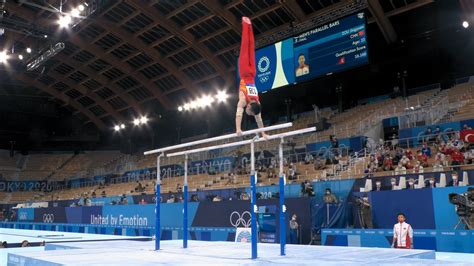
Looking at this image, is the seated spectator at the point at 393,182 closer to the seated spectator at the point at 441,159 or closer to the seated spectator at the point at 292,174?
the seated spectator at the point at 441,159

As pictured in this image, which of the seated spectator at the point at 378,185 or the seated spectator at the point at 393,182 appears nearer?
the seated spectator at the point at 393,182

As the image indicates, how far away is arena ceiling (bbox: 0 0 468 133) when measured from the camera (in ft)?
66.4

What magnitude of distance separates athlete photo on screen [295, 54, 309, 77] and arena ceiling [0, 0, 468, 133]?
Answer: 1438mm

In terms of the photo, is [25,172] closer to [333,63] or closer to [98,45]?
[98,45]

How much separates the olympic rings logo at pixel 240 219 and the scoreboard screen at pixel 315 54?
6.16 m

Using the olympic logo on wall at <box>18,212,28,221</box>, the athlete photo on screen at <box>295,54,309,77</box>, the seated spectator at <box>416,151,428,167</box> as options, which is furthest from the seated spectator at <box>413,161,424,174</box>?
the olympic logo on wall at <box>18,212,28,221</box>

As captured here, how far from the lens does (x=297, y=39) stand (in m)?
18.2

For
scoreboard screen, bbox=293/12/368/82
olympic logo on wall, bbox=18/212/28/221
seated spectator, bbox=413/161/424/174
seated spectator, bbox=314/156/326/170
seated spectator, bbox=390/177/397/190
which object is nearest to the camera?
seated spectator, bbox=390/177/397/190

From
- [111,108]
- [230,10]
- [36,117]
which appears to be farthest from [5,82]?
[230,10]

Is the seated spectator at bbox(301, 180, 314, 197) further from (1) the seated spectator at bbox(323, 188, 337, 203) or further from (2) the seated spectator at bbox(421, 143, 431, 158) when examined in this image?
(2) the seated spectator at bbox(421, 143, 431, 158)

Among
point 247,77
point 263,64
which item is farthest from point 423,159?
point 247,77

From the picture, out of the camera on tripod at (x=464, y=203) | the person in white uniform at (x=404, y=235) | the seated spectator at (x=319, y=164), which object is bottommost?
the person in white uniform at (x=404, y=235)

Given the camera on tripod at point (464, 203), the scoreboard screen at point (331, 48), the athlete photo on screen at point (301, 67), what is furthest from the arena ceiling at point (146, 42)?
the camera on tripod at point (464, 203)

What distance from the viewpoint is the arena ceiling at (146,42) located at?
66.4 feet
